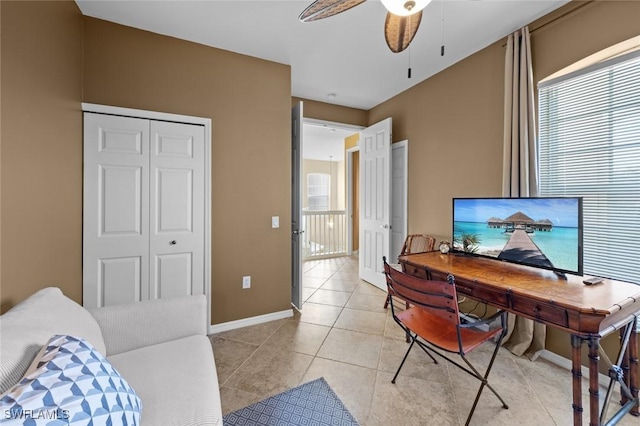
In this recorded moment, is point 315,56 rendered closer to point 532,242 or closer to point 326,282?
point 532,242

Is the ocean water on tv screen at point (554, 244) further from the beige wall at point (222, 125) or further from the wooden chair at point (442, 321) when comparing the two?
the beige wall at point (222, 125)

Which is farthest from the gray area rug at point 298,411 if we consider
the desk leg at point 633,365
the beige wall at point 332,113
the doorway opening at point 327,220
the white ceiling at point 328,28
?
the beige wall at point 332,113

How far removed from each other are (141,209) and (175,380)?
161 centimetres

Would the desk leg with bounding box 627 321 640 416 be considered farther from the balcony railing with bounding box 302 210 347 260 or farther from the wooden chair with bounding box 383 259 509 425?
the balcony railing with bounding box 302 210 347 260

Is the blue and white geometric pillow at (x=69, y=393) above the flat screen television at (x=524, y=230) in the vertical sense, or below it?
below

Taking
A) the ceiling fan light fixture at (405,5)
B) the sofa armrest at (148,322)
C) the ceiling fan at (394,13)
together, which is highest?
the ceiling fan at (394,13)

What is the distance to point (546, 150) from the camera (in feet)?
7.07

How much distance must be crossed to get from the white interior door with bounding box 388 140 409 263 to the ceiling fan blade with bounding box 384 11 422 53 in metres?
1.94

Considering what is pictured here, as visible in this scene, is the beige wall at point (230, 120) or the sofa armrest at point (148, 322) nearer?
the sofa armrest at point (148, 322)

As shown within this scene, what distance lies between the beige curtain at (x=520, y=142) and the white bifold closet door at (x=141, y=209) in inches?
107

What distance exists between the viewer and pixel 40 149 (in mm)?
1507

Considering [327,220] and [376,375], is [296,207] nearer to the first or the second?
[376,375]

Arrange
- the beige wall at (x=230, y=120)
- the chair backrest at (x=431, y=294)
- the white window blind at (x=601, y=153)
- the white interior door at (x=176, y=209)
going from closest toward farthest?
the chair backrest at (x=431, y=294) < the white window blind at (x=601, y=153) < the beige wall at (x=230, y=120) < the white interior door at (x=176, y=209)

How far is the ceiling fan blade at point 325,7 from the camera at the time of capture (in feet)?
4.59
